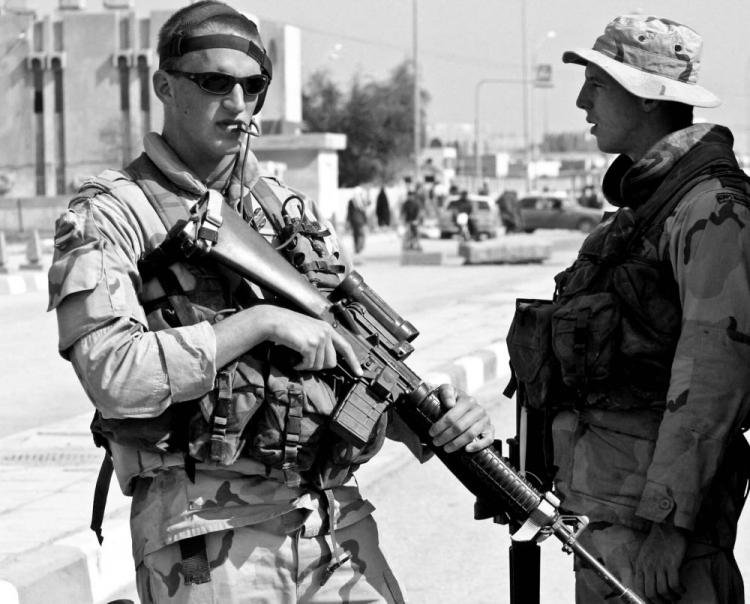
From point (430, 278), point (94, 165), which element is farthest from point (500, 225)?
point (430, 278)

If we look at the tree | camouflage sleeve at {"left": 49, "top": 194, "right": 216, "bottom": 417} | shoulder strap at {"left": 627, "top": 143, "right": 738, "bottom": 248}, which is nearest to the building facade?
the tree

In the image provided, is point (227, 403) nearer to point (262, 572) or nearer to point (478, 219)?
point (262, 572)

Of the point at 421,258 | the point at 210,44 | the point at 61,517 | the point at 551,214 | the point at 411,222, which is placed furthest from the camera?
the point at 551,214

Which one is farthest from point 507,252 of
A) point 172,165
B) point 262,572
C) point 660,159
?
point 262,572

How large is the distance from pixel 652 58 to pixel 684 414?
0.79 metres

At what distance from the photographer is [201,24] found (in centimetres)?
270

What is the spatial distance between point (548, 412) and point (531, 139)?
7006 centimetres

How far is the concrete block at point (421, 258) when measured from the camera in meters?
24.3

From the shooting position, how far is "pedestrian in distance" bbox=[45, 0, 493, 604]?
249cm

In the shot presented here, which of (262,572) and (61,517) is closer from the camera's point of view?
(262,572)

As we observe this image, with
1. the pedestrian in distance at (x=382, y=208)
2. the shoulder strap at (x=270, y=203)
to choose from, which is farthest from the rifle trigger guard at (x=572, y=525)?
A: the pedestrian in distance at (x=382, y=208)

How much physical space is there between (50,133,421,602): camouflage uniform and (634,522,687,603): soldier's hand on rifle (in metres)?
0.51

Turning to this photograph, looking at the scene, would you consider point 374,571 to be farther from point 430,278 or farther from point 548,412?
point 430,278

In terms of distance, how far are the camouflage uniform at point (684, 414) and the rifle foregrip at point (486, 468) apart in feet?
0.81
